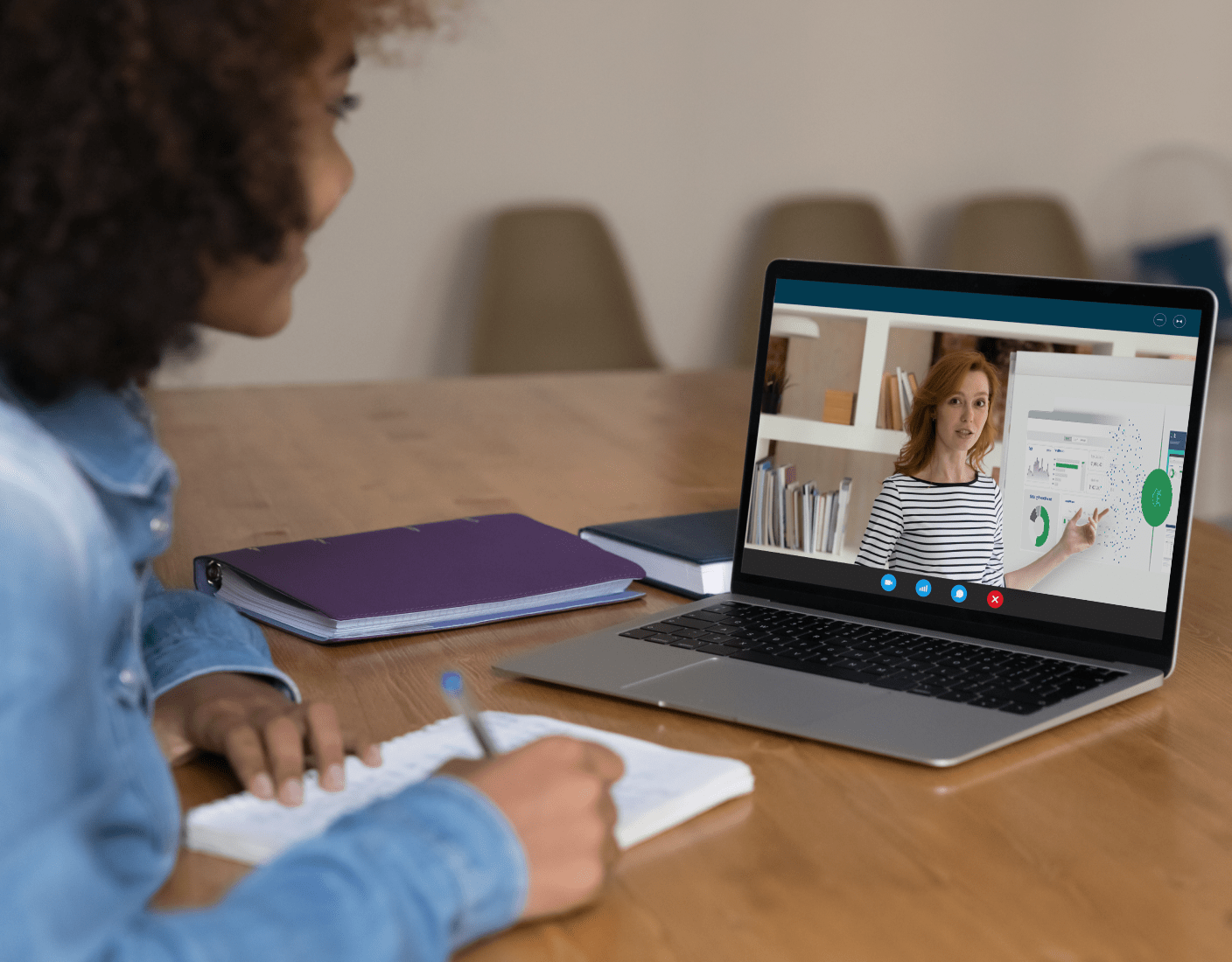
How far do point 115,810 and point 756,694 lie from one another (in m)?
0.40

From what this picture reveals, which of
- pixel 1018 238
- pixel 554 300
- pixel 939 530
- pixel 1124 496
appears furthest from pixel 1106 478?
pixel 1018 238

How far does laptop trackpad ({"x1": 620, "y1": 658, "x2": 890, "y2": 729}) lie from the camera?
790 millimetres

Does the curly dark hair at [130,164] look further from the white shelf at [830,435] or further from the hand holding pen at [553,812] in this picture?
the white shelf at [830,435]

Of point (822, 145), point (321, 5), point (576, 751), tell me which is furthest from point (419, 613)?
point (822, 145)

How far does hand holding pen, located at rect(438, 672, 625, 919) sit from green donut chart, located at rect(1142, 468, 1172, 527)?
1.46 ft

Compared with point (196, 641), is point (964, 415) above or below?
above

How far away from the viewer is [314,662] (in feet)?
3.00

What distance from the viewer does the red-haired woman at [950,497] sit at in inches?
35.6

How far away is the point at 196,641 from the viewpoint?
0.84 m

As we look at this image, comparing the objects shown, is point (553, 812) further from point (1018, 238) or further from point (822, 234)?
point (1018, 238)

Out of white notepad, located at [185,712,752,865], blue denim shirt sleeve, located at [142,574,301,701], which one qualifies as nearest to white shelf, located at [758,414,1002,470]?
white notepad, located at [185,712,752,865]

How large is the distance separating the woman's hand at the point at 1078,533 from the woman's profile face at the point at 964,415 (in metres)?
0.09

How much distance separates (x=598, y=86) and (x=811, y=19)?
668 mm

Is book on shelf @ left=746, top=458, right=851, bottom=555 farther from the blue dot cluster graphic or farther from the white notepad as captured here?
the white notepad
